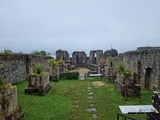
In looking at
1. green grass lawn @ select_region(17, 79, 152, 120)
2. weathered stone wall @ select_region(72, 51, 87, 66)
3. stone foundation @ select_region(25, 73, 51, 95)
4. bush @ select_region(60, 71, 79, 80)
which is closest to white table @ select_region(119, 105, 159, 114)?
green grass lawn @ select_region(17, 79, 152, 120)

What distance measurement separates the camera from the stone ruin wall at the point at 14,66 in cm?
1158

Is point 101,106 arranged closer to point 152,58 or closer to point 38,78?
point 38,78

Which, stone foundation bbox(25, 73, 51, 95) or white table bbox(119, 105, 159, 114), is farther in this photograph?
stone foundation bbox(25, 73, 51, 95)

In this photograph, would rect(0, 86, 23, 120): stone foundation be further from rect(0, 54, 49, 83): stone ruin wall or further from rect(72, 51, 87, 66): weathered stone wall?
rect(72, 51, 87, 66): weathered stone wall

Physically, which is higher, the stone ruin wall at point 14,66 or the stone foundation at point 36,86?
the stone ruin wall at point 14,66

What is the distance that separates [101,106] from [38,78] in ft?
13.5

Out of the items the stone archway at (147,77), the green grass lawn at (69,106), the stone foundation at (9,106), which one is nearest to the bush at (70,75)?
the stone archway at (147,77)

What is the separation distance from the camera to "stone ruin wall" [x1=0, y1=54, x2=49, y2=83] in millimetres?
11577

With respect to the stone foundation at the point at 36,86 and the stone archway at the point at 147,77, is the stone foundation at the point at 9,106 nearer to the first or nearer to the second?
the stone foundation at the point at 36,86

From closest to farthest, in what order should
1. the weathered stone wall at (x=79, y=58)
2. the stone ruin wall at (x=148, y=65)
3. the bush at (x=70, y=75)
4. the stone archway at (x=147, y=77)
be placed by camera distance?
the stone ruin wall at (x=148, y=65) → the stone archway at (x=147, y=77) → the bush at (x=70, y=75) → the weathered stone wall at (x=79, y=58)

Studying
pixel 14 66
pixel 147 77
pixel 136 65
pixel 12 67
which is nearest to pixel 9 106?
pixel 12 67

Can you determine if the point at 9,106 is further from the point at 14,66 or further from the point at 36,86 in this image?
the point at 14,66

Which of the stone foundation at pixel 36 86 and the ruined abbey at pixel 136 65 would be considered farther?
the ruined abbey at pixel 136 65

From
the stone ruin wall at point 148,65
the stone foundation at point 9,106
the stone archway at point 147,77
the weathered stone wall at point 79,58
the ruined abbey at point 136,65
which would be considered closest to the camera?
the stone foundation at point 9,106
